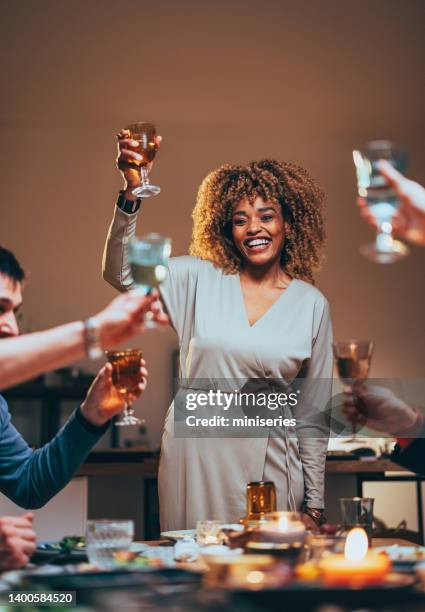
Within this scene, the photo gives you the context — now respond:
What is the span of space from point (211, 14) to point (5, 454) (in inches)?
117

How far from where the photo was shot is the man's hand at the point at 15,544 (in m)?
1.30

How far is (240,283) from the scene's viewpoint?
248 cm

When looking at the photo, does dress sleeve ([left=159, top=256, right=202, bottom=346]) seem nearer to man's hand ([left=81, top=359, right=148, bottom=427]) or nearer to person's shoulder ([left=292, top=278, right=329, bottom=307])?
person's shoulder ([left=292, top=278, right=329, bottom=307])

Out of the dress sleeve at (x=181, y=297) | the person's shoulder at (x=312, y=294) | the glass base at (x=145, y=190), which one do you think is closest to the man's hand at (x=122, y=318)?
the glass base at (x=145, y=190)

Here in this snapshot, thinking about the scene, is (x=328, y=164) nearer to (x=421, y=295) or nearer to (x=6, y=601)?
(x=421, y=295)

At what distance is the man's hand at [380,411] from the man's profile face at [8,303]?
2.35 ft

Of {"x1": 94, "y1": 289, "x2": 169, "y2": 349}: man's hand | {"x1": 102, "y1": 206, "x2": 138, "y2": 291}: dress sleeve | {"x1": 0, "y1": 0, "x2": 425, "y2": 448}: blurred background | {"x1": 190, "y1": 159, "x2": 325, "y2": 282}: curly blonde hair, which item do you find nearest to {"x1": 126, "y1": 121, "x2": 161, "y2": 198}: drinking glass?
{"x1": 102, "y1": 206, "x2": 138, "y2": 291}: dress sleeve

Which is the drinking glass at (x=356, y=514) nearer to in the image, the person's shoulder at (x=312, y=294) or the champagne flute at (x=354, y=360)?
the champagne flute at (x=354, y=360)

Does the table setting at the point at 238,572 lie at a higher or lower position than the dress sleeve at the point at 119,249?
lower

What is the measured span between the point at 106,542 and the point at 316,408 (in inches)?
47.2

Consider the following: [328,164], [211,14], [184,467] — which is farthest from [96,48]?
[184,467]

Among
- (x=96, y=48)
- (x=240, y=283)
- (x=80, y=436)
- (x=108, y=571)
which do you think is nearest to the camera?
(x=108, y=571)

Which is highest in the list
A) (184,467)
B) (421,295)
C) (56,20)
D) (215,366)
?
(56,20)

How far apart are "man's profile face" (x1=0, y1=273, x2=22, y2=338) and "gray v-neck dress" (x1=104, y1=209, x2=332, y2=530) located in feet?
1.94
